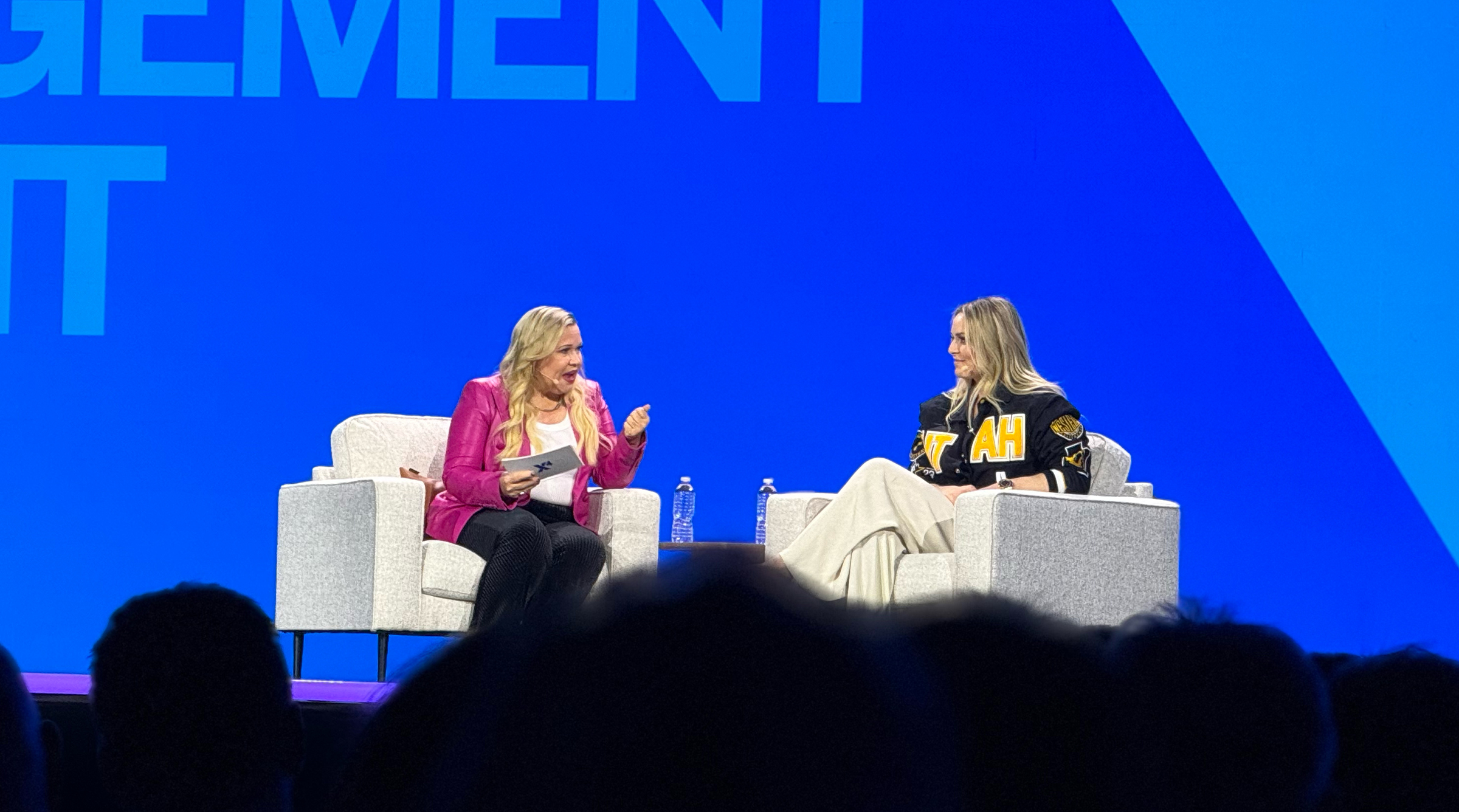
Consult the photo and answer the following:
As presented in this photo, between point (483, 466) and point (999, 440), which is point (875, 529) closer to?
point (999, 440)

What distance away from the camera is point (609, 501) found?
4426 millimetres

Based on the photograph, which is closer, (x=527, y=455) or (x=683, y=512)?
(x=527, y=455)

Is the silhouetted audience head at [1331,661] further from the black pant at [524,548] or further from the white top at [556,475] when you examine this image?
the white top at [556,475]

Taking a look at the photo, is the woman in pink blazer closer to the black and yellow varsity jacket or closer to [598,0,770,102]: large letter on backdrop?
the black and yellow varsity jacket

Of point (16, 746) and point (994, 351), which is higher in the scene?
point (994, 351)

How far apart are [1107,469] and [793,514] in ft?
3.43

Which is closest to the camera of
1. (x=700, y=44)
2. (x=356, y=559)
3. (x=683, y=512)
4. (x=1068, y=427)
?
(x=356, y=559)

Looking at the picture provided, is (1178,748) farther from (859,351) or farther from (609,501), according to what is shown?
(859,351)

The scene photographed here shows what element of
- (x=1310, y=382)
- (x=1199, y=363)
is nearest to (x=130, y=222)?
(x=1199, y=363)

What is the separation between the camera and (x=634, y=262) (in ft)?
17.5

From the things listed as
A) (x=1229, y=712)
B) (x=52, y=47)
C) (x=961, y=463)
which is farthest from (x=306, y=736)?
(x=52, y=47)

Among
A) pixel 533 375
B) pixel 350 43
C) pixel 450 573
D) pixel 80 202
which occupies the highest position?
pixel 350 43

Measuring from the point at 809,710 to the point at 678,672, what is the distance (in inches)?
0.9

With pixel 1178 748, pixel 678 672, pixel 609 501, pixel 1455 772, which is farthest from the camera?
pixel 609 501
